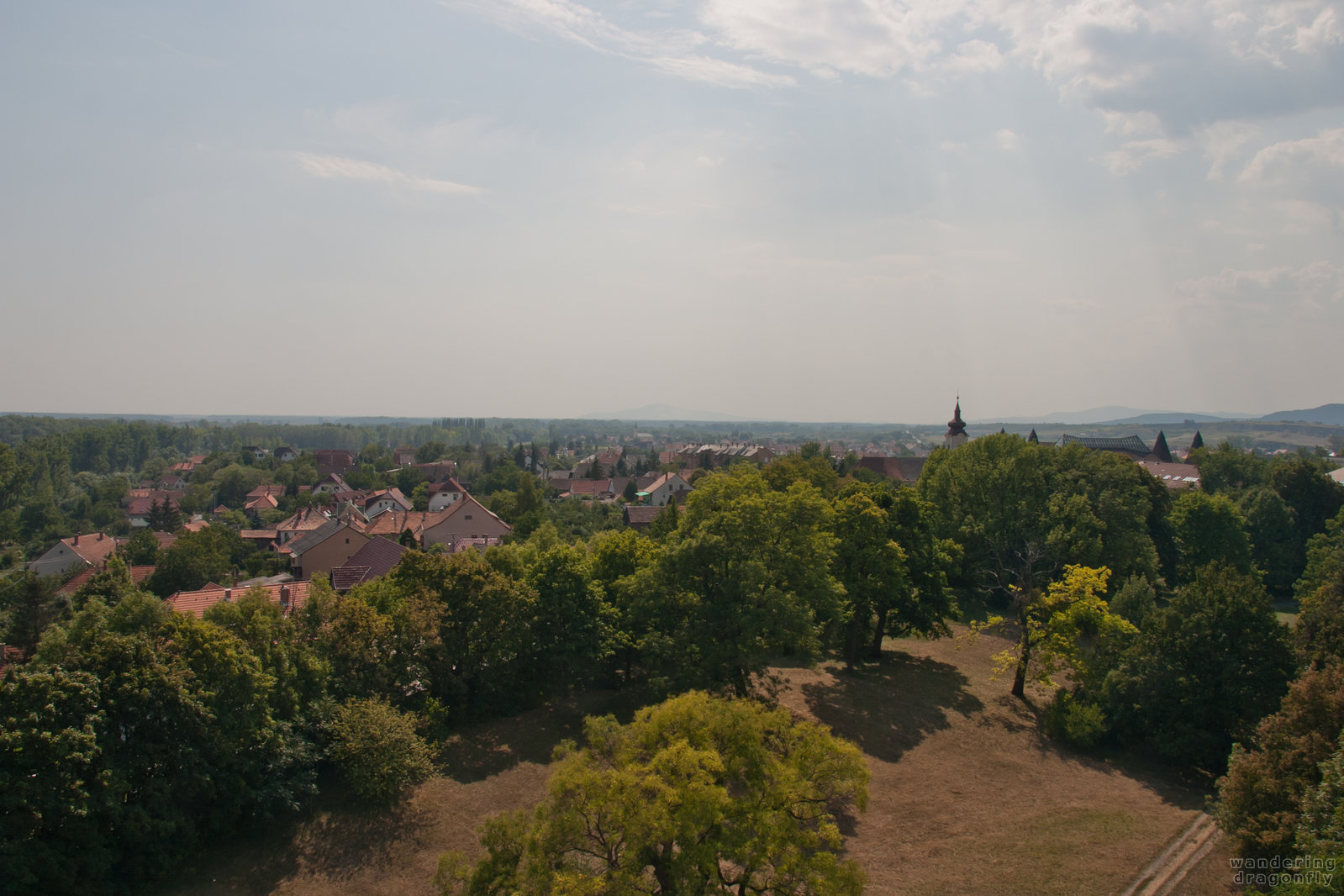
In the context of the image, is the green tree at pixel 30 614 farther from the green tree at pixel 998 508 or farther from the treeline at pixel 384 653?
the green tree at pixel 998 508

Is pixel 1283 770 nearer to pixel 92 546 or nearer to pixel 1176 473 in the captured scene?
pixel 92 546

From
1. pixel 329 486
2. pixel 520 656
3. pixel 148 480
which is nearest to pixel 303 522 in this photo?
pixel 329 486

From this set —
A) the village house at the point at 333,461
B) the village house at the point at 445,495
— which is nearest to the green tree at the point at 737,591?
the village house at the point at 445,495

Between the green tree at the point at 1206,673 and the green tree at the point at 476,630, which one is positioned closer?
the green tree at the point at 1206,673

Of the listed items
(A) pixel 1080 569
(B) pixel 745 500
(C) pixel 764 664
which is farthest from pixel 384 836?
(A) pixel 1080 569

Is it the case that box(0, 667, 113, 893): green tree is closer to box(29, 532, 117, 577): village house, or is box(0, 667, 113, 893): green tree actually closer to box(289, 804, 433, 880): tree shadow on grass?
box(289, 804, 433, 880): tree shadow on grass

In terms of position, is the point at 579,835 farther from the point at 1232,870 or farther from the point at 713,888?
the point at 1232,870
